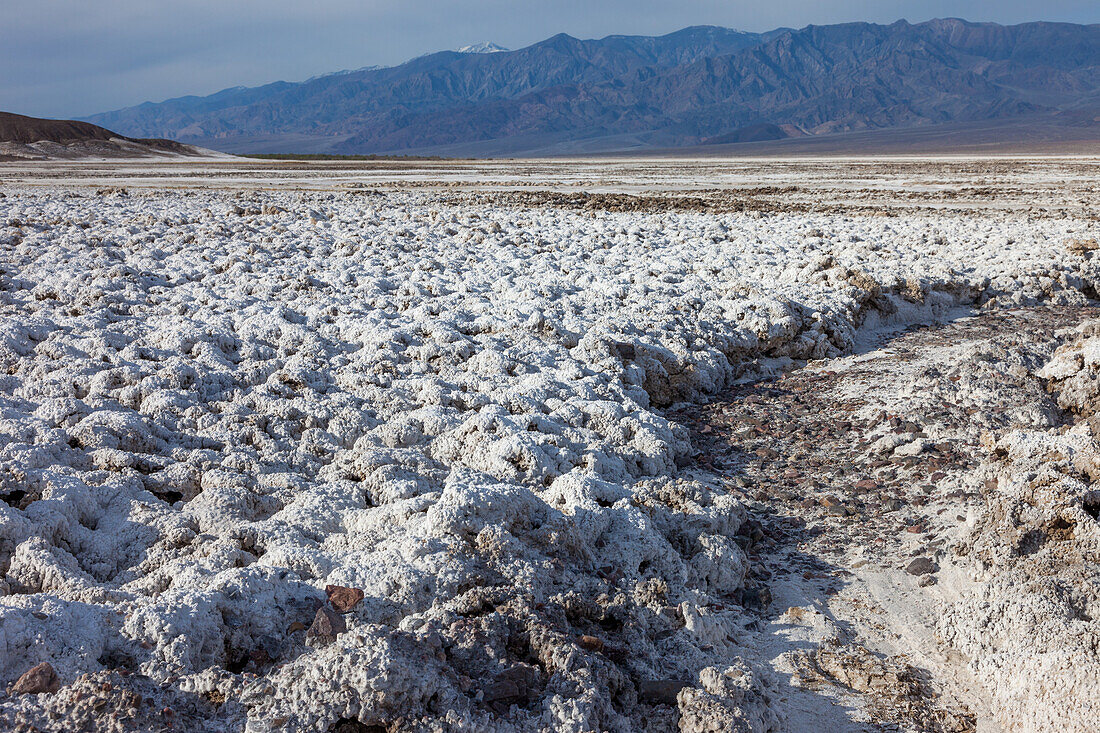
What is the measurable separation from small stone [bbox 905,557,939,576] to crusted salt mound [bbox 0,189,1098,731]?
0.80 meters

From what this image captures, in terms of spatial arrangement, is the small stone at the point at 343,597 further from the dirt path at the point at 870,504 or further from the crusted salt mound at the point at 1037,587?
the crusted salt mound at the point at 1037,587

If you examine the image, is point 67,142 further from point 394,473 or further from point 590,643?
point 590,643

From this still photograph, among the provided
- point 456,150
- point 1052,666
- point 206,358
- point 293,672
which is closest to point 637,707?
point 293,672

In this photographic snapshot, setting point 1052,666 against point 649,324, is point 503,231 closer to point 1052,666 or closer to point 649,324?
point 649,324

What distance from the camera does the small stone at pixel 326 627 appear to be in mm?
2592

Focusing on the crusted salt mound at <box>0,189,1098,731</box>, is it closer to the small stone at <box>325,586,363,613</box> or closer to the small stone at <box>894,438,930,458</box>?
the small stone at <box>325,586,363,613</box>

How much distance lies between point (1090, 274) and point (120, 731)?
1073 cm

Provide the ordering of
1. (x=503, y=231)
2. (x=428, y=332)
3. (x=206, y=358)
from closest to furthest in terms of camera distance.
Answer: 1. (x=206, y=358)
2. (x=428, y=332)
3. (x=503, y=231)

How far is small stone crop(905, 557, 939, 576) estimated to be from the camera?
11.6 feet

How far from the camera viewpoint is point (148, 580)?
2885 mm

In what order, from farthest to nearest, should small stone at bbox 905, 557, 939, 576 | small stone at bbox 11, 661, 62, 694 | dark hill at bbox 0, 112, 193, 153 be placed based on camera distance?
dark hill at bbox 0, 112, 193, 153 → small stone at bbox 905, 557, 939, 576 → small stone at bbox 11, 661, 62, 694

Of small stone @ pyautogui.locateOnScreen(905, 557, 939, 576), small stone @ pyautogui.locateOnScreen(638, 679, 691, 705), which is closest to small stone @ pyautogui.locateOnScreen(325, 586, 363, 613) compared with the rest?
small stone @ pyautogui.locateOnScreen(638, 679, 691, 705)

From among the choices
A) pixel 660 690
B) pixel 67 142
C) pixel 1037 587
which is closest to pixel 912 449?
pixel 1037 587

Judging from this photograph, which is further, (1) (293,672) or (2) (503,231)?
(2) (503,231)
